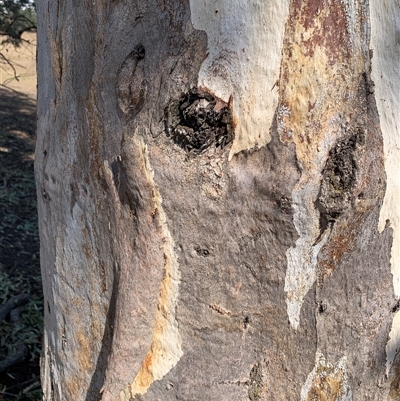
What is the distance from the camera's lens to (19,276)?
3559 millimetres

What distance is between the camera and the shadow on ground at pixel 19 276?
8.57 feet

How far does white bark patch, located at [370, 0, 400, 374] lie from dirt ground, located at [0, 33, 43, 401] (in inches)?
84.6

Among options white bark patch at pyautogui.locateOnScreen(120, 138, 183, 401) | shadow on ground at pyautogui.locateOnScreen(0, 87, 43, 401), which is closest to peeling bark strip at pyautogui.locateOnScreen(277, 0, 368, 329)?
white bark patch at pyautogui.locateOnScreen(120, 138, 183, 401)

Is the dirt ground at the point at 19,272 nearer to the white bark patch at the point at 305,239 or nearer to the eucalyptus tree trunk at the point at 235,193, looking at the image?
the eucalyptus tree trunk at the point at 235,193

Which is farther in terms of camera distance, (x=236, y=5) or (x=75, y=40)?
(x=75, y=40)

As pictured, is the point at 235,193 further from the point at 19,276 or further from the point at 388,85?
the point at 19,276

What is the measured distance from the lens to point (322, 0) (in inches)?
28.4

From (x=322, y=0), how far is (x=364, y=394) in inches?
26.2

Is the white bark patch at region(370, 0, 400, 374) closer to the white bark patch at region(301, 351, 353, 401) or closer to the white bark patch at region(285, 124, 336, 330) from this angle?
the white bark patch at region(285, 124, 336, 330)

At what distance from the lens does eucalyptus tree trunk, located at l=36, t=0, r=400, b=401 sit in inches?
30.1

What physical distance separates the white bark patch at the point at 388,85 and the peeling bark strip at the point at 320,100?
0.03m

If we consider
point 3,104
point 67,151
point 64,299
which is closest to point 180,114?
point 67,151

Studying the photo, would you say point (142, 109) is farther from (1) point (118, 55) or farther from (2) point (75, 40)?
(2) point (75, 40)

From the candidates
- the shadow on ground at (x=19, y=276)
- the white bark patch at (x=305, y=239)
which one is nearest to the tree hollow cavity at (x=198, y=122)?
the white bark patch at (x=305, y=239)
